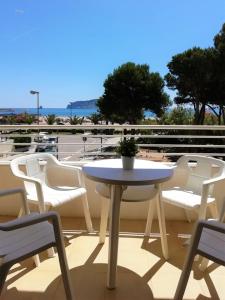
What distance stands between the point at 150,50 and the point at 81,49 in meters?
5.36

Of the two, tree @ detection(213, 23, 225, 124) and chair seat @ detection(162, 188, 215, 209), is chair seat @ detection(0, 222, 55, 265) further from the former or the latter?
tree @ detection(213, 23, 225, 124)

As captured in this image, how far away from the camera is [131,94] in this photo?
16.1m

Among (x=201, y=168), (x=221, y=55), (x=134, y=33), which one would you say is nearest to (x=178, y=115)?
(x=221, y=55)

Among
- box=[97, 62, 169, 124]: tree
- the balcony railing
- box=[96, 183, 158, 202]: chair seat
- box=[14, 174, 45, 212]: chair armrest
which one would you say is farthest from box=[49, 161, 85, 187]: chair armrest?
box=[97, 62, 169, 124]: tree

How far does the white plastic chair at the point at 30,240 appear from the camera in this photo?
131 centimetres

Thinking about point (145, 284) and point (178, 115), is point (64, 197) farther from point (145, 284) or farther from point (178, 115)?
point (178, 115)

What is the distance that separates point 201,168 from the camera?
2574 mm

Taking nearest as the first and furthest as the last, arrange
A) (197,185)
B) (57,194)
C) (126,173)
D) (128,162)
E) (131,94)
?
(126,173), (128,162), (57,194), (197,185), (131,94)

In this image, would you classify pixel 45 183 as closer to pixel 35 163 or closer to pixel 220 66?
pixel 35 163

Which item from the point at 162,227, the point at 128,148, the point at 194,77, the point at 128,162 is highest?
the point at 194,77

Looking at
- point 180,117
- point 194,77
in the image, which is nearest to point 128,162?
point 194,77

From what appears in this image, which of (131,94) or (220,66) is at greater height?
(220,66)

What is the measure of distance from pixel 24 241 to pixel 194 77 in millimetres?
13256

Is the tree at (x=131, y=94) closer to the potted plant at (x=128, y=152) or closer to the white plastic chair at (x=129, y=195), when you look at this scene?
the white plastic chair at (x=129, y=195)
